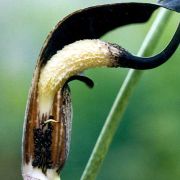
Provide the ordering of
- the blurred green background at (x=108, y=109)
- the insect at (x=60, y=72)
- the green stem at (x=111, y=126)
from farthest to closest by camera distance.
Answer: the blurred green background at (x=108, y=109) < the green stem at (x=111, y=126) < the insect at (x=60, y=72)

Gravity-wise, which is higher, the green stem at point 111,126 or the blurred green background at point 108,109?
the green stem at point 111,126

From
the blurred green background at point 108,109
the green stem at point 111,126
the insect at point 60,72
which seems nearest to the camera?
the insect at point 60,72

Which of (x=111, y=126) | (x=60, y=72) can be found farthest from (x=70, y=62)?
(x=111, y=126)

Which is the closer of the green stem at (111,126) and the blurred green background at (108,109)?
the green stem at (111,126)

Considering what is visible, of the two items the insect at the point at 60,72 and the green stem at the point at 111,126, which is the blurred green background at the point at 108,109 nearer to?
the green stem at the point at 111,126

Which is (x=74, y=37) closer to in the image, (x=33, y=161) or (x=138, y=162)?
(x=33, y=161)

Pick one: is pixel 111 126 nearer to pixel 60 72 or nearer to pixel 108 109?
pixel 60 72

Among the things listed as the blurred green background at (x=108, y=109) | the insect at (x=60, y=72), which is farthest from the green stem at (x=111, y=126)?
A: the blurred green background at (x=108, y=109)
